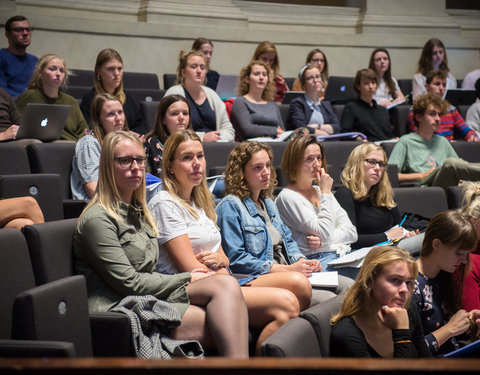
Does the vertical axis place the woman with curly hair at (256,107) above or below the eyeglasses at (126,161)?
above

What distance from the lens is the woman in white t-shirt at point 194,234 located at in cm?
214

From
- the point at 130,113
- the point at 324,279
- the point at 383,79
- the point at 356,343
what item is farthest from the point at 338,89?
the point at 356,343

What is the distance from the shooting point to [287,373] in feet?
2.39

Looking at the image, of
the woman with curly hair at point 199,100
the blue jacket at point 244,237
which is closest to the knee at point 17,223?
the blue jacket at point 244,237

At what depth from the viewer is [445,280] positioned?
7.63 feet

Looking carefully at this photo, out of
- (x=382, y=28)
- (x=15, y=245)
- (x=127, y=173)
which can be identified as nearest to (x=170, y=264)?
(x=127, y=173)

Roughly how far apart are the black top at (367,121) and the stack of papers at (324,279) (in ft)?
7.54

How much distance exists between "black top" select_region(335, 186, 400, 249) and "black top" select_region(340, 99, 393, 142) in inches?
60.2

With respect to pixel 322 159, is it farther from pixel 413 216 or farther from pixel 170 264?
pixel 170 264

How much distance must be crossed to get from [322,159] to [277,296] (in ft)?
3.64

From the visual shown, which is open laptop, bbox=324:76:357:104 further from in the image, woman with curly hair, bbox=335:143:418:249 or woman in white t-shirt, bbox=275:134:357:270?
woman in white t-shirt, bbox=275:134:357:270

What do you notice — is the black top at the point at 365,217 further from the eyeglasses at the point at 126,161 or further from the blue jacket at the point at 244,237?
the eyeglasses at the point at 126,161

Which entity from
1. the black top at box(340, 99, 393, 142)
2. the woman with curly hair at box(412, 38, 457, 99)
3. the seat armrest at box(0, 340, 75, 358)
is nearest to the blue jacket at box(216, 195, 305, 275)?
the seat armrest at box(0, 340, 75, 358)

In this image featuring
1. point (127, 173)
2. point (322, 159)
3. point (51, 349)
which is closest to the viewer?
point (51, 349)
